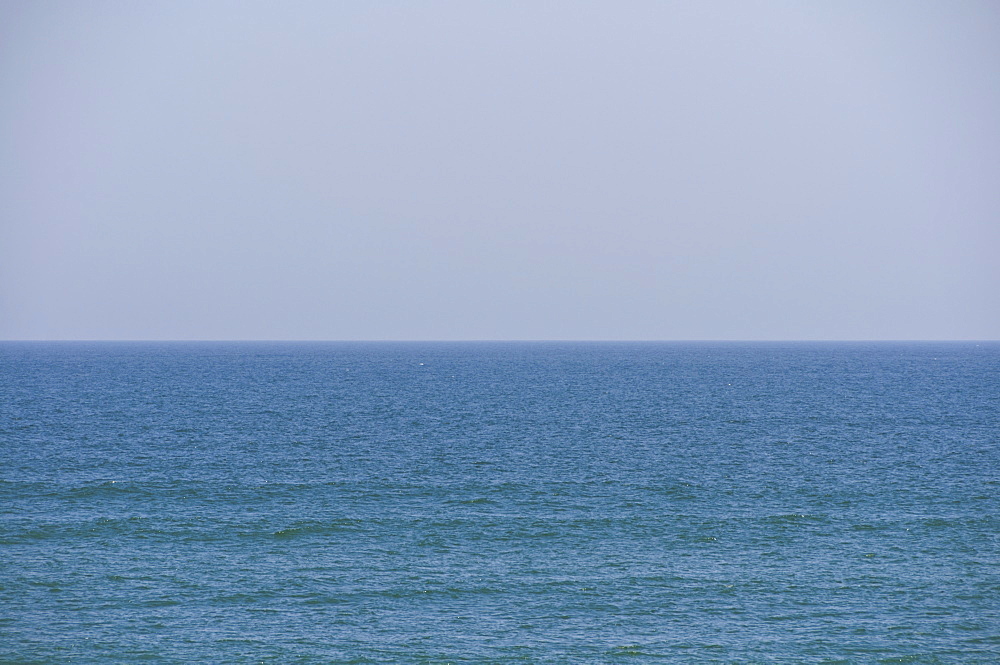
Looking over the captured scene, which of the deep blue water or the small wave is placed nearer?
the deep blue water

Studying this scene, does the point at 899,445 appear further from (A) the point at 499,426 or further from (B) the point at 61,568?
(B) the point at 61,568

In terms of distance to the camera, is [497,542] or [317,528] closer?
[497,542]

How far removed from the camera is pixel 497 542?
44.4m

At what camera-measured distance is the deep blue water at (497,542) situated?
32812 millimetres

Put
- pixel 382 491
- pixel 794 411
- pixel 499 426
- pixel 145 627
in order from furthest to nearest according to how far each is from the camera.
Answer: pixel 794 411 < pixel 499 426 < pixel 382 491 < pixel 145 627

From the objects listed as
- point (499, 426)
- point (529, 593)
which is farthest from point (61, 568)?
point (499, 426)

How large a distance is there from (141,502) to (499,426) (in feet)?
147

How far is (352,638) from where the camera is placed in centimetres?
3281

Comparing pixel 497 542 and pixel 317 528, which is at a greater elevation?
pixel 317 528

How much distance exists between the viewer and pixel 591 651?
31859mm

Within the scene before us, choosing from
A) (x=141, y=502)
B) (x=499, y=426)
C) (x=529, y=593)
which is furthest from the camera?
(x=499, y=426)

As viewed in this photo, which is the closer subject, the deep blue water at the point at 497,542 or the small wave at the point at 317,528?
the deep blue water at the point at 497,542

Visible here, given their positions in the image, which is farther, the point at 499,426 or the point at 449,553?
the point at 499,426

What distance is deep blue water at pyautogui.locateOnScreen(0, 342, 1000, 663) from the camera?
32.8 meters
